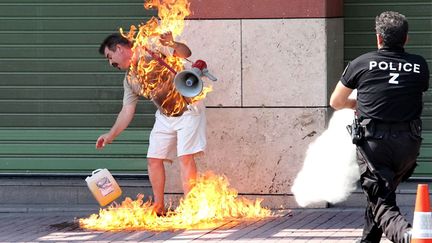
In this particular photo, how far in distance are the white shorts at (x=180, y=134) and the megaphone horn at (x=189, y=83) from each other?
44 cm

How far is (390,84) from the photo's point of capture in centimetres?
882

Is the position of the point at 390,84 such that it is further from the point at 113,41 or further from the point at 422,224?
the point at 113,41

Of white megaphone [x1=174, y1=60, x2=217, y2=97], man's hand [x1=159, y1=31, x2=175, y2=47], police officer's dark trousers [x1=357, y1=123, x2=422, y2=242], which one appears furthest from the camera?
man's hand [x1=159, y1=31, x2=175, y2=47]

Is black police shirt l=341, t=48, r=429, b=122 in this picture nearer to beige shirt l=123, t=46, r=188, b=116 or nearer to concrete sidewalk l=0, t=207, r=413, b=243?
concrete sidewalk l=0, t=207, r=413, b=243

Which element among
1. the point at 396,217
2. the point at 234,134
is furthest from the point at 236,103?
the point at 396,217

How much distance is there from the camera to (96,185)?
11297 mm

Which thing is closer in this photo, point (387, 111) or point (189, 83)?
point (387, 111)

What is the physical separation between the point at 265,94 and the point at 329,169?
1026 mm

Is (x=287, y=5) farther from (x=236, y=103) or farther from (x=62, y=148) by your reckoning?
(x=62, y=148)

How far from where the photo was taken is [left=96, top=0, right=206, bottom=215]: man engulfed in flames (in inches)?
441

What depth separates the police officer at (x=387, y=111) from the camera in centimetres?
877

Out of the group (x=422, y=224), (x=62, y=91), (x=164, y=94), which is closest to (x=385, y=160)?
(x=422, y=224)

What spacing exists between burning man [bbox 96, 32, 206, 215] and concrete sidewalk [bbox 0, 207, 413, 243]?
0.76 m

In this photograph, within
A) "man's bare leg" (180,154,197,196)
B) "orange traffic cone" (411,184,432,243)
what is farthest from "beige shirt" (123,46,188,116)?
"orange traffic cone" (411,184,432,243)
